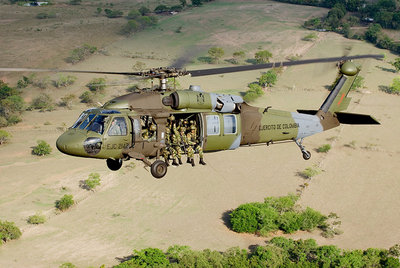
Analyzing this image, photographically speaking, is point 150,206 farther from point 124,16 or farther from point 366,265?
point 124,16

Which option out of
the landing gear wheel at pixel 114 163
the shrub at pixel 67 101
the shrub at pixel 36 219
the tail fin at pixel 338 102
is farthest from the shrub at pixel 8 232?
the shrub at pixel 67 101

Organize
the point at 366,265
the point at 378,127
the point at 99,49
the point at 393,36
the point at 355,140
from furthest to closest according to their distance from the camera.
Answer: the point at 393,36, the point at 99,49, the point at 378,127, the point at 355,140, the point at 366,265

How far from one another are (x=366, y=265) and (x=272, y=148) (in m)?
27.8

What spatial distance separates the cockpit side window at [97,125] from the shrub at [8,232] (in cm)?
2814

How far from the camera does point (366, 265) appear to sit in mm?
39875

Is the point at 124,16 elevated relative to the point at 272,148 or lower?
elevated

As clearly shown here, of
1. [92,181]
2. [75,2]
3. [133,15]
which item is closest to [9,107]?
[92,181]

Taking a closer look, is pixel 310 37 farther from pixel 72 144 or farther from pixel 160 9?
pixel 72 144

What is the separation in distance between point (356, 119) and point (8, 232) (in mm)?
33267

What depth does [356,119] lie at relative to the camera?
86.0ft

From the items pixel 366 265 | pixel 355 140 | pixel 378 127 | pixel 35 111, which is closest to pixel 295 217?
pixel 366 265

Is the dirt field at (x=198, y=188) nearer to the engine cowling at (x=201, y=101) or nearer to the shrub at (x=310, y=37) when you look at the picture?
the engine cowling at (x=201, y=101)

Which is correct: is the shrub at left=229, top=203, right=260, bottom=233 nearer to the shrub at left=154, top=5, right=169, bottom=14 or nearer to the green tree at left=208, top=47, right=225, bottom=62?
the green tree at left=208, top=47, right=225, bottom=62

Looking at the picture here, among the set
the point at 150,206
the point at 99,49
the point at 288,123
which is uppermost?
the point at 288,123
